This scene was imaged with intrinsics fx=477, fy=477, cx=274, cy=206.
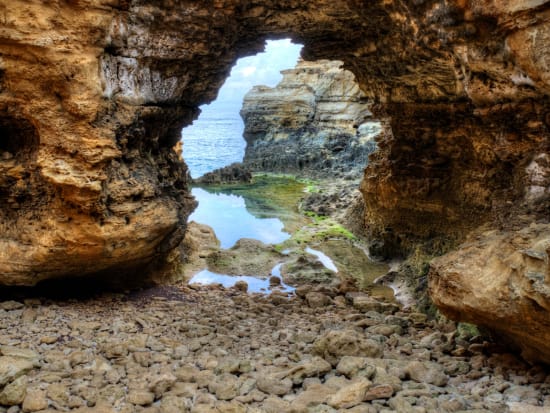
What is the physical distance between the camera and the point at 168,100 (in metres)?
8.91

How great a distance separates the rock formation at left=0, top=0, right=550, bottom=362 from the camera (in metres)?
5.89

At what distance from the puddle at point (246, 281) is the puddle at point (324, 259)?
4.77ft

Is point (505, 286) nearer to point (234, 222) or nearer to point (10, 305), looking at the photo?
point (10, 305)

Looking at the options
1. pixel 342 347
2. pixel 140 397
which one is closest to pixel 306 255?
pixel 342 347

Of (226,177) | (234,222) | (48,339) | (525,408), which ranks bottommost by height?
(226,177)

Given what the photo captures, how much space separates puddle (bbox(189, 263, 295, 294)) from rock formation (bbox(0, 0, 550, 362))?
183 cm

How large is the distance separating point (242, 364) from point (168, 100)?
5394 mm

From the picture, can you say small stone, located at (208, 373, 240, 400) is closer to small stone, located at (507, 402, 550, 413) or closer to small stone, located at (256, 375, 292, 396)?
small stone, located at (256, 375, 292, 396)

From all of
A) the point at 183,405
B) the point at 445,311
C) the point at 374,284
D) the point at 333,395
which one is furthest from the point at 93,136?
the point at 374,284

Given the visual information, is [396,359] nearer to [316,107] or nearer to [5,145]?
[5,145]

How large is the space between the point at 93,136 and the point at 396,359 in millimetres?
5302

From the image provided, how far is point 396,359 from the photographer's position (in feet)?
19.0

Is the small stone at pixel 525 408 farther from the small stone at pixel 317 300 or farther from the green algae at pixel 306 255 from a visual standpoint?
the green algae at pixel 306 255

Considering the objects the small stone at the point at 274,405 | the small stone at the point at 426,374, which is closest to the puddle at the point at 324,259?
the small stone at the point at 426,374
